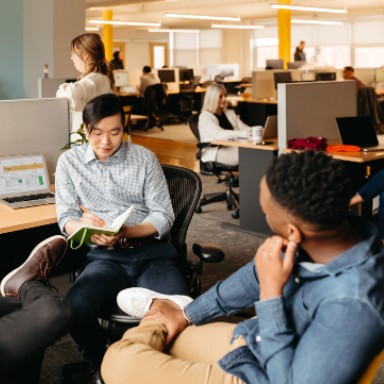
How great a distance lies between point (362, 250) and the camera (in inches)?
56.4

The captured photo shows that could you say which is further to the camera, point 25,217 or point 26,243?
point 26,243

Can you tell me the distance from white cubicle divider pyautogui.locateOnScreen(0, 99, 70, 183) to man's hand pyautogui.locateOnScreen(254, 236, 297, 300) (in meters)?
1.94

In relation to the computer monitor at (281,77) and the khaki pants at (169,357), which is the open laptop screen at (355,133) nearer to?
the khaki pants at (169,357)

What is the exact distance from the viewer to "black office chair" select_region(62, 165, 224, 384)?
8.73ft

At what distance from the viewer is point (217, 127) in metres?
5.53

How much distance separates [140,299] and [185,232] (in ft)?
2.42

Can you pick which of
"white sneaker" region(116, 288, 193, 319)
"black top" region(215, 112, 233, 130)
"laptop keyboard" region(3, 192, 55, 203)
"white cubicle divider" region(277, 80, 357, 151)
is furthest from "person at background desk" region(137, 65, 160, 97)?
"white sneaker" region(116, 288, 193, 319)

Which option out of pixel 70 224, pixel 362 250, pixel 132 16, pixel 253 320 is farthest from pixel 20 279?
pixel 132 16

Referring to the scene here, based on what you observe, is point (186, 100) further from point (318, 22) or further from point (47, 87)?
point (47, 87)

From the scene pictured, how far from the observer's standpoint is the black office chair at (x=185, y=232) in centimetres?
266

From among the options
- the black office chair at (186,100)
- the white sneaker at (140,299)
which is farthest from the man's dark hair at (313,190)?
the black office chair at (186,100)

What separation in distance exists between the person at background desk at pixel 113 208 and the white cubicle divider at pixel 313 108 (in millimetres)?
2296

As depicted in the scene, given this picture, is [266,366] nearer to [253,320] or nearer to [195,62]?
[253,320]

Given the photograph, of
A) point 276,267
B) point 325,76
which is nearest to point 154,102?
point 325,76
